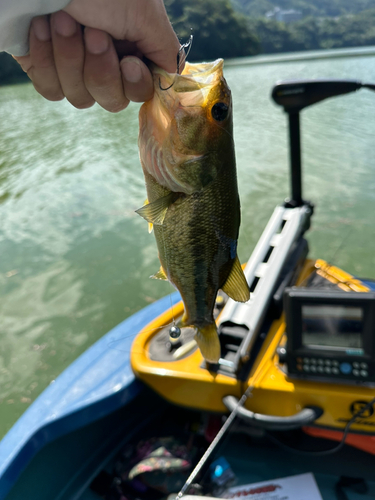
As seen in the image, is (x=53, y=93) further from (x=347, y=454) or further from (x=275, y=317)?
(x=347, y=454)

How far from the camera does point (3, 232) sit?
7609mm

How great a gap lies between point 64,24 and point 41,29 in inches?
2.6

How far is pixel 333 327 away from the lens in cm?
196

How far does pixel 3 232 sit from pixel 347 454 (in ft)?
23.6

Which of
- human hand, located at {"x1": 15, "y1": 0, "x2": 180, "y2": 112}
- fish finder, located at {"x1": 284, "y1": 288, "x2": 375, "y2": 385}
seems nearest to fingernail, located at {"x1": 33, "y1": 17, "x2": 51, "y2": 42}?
human hand, located at {"x1": 15, "y1": 0, "x2": 180, "y2": 112}

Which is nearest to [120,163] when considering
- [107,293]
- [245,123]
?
[245,123]

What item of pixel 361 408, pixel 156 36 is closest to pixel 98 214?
pixel 361 408

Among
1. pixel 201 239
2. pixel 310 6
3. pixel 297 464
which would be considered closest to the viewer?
pixel 201 239

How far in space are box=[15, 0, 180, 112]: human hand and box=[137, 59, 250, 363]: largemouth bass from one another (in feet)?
0.20

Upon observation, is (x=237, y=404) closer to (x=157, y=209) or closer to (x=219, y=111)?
(x=157, y=209)

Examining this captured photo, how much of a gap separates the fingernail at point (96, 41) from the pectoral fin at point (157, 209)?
42 centimetres

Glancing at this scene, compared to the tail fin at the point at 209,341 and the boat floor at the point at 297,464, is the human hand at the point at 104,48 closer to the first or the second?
the tail fin at the point at 209,341

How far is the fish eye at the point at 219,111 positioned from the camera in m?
1.03

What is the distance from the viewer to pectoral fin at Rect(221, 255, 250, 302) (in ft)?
3.54
